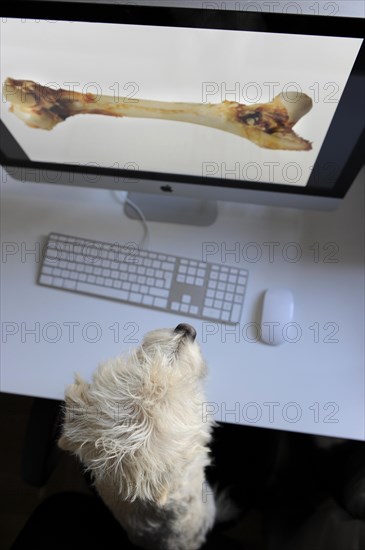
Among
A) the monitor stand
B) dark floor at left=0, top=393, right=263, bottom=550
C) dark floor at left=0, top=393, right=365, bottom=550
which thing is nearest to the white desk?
the monitor stand

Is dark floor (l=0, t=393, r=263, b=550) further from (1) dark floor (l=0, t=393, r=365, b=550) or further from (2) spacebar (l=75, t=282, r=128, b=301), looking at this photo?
(2) spacebar (l=75, t=282, r=128, b=301)

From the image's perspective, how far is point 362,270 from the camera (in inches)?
32.1

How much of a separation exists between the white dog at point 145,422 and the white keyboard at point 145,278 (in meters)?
0.10

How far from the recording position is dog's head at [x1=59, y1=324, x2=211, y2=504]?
1.93 ft

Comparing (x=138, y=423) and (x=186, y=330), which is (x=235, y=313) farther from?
(x=138, y=423)

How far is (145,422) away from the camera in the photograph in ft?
1.94

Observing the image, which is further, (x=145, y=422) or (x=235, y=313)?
(x=235, y=313)

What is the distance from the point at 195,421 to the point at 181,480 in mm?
97

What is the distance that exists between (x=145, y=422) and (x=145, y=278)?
286mm

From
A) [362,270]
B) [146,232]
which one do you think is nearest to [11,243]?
[146,232]

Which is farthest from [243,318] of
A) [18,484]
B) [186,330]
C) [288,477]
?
[18,484]

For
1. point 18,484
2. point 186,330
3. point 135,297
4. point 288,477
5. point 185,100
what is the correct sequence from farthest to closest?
point 18,484
point 288,477
point 135,297
point 186,330
point 185,100

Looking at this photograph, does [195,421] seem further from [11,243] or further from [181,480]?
[11,243]

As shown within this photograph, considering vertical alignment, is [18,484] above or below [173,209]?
below
